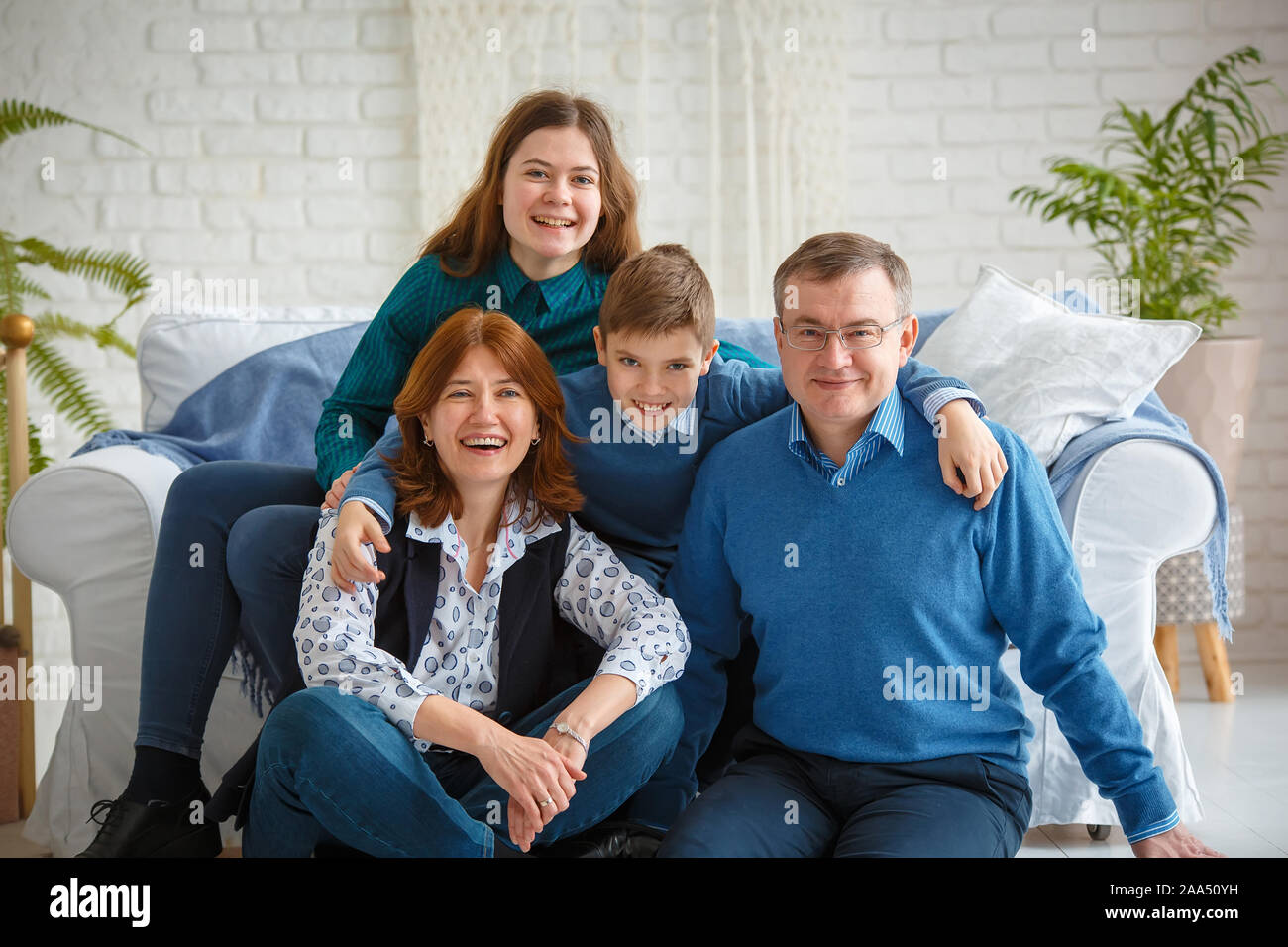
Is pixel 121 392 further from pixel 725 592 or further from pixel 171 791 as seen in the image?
pixel 725 592

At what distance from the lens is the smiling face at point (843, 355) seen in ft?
4.43

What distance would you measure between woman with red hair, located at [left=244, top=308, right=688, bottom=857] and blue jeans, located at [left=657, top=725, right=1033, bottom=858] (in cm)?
13

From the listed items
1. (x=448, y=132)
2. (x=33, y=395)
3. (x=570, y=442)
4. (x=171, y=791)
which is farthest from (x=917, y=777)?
(x=33, y=395)

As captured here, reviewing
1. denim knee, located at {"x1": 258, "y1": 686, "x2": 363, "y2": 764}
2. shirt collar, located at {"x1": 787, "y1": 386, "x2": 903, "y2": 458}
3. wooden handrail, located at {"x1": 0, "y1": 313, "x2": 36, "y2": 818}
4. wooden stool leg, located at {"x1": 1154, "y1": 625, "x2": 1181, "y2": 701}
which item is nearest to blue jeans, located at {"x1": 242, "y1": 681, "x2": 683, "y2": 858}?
denim knee, located at {"x1": 258, "y1": 686, "x2": 363, "y2": 764}

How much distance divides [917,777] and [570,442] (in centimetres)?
62

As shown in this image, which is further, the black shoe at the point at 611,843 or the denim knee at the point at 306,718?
the black shoe at the point at 611,843

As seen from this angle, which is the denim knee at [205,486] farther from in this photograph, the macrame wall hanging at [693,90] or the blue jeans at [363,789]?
the macrame wall hanging at [693,90]

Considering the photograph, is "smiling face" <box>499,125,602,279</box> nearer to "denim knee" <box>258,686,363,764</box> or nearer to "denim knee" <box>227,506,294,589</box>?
"denim knee" <box>227,506,294,589</box>

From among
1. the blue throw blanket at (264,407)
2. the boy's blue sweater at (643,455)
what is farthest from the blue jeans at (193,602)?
the blue throw blanket at (264,407)

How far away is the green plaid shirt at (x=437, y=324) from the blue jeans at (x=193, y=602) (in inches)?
7.1

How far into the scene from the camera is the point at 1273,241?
3.28 metres
